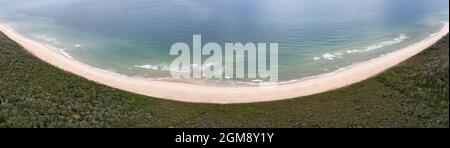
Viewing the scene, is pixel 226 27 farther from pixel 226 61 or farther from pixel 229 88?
pixel 229 88

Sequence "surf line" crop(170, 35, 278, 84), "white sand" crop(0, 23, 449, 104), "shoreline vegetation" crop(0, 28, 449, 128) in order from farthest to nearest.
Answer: "surf line" crop(170, 35, 278, 84) → "white sand" crop(0, 23, 449, 104) → "shoreline vegetation" crop(0, 28, 449, 128)

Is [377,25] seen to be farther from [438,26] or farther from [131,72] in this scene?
[131,72]

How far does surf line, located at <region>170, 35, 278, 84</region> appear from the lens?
5853cm

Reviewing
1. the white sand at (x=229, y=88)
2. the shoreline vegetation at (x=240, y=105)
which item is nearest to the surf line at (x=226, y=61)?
the white sand at (x=229, y=88)

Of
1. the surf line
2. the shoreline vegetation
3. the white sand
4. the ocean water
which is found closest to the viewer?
the shoreline vegetation

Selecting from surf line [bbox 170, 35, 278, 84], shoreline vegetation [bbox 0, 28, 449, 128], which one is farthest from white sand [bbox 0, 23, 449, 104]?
surf line [bbox 170, 35, 278, 84]

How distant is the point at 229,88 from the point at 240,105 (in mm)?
5558

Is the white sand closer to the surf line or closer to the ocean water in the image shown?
the ocean water

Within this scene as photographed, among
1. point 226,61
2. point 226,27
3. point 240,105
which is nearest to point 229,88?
point 240,105

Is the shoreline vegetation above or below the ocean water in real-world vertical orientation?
below

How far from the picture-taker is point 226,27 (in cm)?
7581

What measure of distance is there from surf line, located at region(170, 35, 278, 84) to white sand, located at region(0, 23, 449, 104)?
3509 millimetres

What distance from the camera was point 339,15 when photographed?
82188 millimetres
